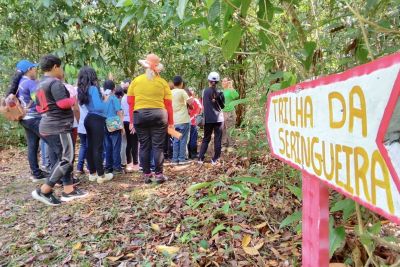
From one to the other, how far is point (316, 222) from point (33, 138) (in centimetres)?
503

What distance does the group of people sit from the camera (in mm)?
4312

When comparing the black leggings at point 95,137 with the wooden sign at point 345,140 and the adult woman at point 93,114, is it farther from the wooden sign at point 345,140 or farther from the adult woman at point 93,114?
the wooden sign at point 345,140

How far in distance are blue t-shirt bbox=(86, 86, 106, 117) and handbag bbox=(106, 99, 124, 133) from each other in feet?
1.87

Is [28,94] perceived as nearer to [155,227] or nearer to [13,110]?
[13,110]

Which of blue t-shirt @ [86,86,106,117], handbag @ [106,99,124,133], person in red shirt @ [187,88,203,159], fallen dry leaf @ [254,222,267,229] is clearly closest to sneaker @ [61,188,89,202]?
blue t-shirt @ [86,86,106,117]

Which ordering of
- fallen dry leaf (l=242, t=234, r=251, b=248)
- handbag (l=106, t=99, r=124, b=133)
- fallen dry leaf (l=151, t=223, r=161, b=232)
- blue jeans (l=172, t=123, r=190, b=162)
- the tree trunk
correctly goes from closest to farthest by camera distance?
fallen dry leaf (l=242, t=234, r=251, b=248)
fallen dry leaf (l=151, t=223, r=161, b=232)
handbag (l=106, t=99, r=124, b=133)
blue jeans (l=172, t=123, r=190, b=162)
the tree trunk

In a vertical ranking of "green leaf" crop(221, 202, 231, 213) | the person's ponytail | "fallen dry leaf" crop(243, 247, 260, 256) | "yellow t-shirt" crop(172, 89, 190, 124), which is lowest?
"fallen dry leaf" crop(243, 247, 260, 256)

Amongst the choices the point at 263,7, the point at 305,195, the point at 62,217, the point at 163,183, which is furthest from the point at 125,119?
the point at 305,195

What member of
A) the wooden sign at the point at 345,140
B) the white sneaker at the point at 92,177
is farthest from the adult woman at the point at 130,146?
the wooden sign at the point at 345,140

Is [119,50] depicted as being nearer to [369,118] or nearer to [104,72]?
[104,72]

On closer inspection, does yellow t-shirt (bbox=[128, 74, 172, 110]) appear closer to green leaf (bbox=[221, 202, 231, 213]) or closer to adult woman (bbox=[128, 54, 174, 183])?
adult woman (bbox=[128, 54, 174, 183])

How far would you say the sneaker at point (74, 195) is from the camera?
14.7 ft

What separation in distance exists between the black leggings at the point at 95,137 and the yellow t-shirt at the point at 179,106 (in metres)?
1.61

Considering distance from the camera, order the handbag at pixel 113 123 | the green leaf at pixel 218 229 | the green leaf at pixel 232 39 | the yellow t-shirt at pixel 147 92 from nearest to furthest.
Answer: the green leaf at pixel 232 39, the green leaf at pixel 218 229, the yellow t-shirt at pixel 147 92, the handbag at pixel 113 123
